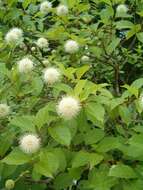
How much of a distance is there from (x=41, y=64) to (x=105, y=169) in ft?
2.47

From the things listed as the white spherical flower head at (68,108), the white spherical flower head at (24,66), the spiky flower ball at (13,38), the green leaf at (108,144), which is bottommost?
the green leaf at (108,144)

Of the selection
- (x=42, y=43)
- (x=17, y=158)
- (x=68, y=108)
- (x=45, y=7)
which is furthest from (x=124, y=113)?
(x=45, y=7)

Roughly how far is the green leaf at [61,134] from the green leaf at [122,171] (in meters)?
0.16

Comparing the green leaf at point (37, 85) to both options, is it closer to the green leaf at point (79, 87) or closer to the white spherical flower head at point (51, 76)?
the white spherical flower head at point (51, 76)

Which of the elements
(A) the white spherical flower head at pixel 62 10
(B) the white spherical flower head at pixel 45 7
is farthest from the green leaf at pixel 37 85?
(B) the white spherical flower head at pixel 45 7

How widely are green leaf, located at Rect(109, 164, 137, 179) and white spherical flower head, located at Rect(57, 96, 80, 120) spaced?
203 mm

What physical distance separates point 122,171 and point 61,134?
22cm

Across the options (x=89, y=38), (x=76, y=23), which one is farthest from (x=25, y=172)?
(x=76, y=23)

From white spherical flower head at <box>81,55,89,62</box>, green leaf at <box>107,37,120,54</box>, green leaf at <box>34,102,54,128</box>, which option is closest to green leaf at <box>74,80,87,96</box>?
green leaf at <box>34,102,54,128</box>

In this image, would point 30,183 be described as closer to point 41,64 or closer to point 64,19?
point 41,64

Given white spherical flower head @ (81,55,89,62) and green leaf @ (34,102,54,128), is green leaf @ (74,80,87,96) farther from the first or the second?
white spherical flower head @ (81,55,89,62)

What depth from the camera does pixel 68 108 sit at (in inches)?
64.4

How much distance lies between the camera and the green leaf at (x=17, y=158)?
1642mm

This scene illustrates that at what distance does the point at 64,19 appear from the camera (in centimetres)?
266
